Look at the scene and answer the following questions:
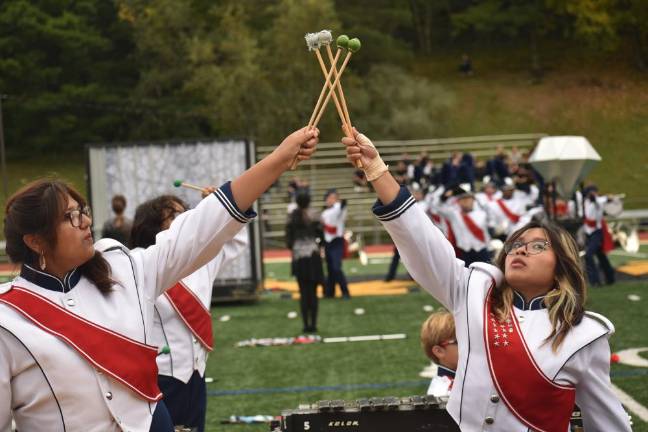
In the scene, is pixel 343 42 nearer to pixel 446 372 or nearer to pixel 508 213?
pixel 446 372

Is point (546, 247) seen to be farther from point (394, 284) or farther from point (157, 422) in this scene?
point (394, 284)

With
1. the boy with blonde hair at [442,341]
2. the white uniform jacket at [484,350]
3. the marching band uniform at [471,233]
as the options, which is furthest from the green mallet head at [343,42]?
the marching band uniform at [471,233]

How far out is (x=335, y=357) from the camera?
10078mm

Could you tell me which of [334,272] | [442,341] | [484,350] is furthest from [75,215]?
[334,272]

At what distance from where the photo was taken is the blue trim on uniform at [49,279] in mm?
3014

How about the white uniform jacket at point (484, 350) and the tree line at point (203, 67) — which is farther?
the tree line at point (203, 67)

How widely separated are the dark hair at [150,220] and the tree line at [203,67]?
3217 centimetres

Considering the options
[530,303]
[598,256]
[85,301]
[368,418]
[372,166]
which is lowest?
[598,256]

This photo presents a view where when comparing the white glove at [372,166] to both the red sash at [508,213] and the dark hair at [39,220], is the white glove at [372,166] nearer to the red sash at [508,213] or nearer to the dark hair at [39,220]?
the dark hair at [39,220]

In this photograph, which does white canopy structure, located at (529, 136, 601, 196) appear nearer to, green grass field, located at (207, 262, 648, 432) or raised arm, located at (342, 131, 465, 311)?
green grass field, located at (207, 262, 648, 432)

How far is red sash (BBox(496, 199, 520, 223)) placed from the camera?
57.0 ft

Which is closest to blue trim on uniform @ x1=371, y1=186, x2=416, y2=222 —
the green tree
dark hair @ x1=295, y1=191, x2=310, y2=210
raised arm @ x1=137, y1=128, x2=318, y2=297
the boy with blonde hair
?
raised arm @ x1=137, y1=128, x2=318, y2=297

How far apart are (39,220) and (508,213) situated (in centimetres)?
1513

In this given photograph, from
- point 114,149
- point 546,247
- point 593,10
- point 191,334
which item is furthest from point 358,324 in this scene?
point 593,10
